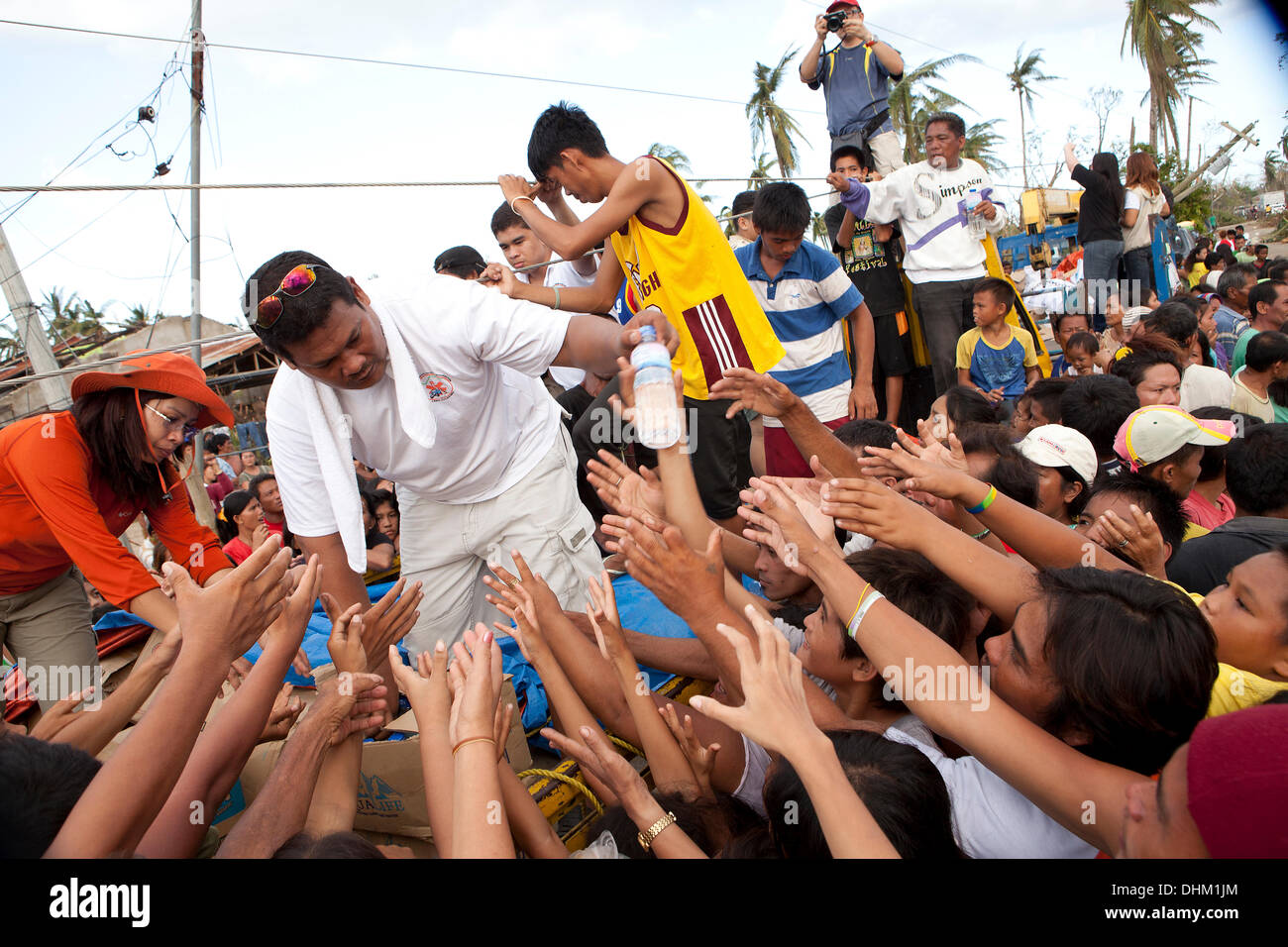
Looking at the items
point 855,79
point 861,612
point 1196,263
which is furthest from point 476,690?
point 1196,263

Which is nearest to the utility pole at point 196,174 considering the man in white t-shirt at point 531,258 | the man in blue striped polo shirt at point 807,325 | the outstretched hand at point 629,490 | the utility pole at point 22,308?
the utility pole at point 22,308

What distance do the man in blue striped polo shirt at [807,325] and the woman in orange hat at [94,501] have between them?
285 cm

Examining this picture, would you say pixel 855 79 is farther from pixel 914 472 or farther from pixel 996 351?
pixel 914 472

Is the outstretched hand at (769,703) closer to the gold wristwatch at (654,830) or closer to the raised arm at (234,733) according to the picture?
the gold wristwatch at (654,830)

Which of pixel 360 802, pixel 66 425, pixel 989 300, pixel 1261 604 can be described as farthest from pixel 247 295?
pixel 989 300

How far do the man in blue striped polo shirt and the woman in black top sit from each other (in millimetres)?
3344

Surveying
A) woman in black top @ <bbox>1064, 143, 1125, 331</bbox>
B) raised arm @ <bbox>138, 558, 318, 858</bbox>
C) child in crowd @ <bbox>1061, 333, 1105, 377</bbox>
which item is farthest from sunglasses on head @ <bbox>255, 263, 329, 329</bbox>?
woman in black top @ <bbox>1064, 143, 1125, 331</bbox>

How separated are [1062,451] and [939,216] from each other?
287cm

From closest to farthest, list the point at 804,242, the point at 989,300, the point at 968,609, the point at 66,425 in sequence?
the point at 968,609 < the point at 66,425 < the point at 804,242 < the point at 989,300

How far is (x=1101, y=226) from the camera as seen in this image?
23.0 feet
